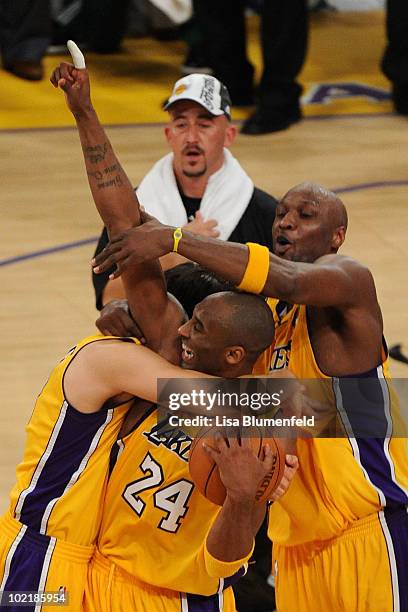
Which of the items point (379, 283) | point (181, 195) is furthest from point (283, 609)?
point (379, 283)

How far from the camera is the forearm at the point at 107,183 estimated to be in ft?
12.8

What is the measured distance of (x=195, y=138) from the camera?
5.70 m

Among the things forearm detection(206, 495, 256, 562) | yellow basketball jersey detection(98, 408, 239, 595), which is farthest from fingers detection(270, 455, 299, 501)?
yellow basketball jersey detection(98, 408, 239, 595)

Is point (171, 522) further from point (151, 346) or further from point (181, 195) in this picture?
point (181, 195)

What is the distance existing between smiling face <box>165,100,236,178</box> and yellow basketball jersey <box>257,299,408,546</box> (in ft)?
4.97

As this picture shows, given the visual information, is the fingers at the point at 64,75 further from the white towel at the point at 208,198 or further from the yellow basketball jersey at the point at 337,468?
the white towel at the point at 208,198

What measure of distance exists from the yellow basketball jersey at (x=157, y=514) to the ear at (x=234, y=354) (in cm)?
29

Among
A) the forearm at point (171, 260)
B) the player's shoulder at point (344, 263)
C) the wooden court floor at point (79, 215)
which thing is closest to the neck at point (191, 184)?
the forearm at point (171, 260)

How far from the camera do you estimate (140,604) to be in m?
4.00

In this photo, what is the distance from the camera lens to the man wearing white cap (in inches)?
222

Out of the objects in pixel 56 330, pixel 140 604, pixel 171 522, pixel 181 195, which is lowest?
pixel 56 330

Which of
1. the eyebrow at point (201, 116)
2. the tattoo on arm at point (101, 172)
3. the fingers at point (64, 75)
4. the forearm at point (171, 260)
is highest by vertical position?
the fingers at point (64, 75)

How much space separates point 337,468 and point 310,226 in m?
0.83

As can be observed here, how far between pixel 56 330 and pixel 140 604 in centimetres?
351
